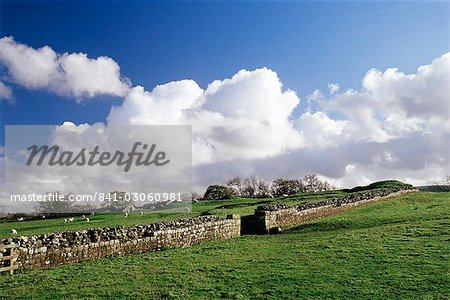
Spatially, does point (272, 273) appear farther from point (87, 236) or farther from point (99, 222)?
point (99, 222)

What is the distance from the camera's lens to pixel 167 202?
5416cm

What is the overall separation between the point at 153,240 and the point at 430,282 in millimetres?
11163

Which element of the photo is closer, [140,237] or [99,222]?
[140,237]

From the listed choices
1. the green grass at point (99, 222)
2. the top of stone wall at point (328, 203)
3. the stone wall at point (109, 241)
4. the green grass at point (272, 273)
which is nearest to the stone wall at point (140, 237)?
the stone wall at point (109, 241)

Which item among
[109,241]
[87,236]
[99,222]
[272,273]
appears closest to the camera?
[272,273]

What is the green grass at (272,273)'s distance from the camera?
9.79 meters

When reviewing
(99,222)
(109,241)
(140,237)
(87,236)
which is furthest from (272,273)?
(99,222)

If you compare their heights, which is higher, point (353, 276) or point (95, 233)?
point (95, 233)

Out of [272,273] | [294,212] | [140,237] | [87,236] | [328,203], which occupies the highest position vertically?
[328,203]

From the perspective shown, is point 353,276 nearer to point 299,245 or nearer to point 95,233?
point 299,245

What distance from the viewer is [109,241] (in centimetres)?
1550

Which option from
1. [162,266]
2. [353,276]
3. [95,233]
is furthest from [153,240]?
[353,276]

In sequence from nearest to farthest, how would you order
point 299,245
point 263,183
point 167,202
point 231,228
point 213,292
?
point 213,292 < point 299,245 < point 231,228 < point 167,202 < point 263,183

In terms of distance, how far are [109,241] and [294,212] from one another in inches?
596
